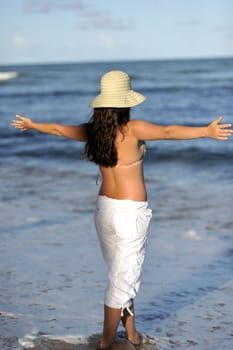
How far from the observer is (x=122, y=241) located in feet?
13.0

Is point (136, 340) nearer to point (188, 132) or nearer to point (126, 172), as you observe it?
point (126, 172)

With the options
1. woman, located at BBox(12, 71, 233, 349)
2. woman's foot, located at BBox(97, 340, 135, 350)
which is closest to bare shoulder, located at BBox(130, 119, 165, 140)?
woman, located at BBox(12, 71, 233, 349)

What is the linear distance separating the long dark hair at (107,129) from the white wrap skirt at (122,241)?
0.90ft

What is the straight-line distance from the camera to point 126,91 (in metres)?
3.94

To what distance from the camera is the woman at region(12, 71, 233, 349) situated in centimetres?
390

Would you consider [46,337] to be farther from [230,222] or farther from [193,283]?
[230,222]

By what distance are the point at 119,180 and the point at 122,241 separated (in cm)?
36

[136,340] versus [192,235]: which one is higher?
[136,340]

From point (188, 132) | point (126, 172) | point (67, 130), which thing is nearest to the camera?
point (188, 132)

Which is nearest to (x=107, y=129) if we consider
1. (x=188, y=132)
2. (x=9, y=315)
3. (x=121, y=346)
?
(x=188, y=132)

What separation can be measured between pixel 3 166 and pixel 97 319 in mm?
8466

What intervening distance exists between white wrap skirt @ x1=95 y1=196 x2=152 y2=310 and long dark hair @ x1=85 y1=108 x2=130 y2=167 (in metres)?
0.27

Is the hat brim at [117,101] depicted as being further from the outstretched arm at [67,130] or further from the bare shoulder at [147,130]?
the outstretched arm at [67,130]

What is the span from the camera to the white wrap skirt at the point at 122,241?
13.0ft
